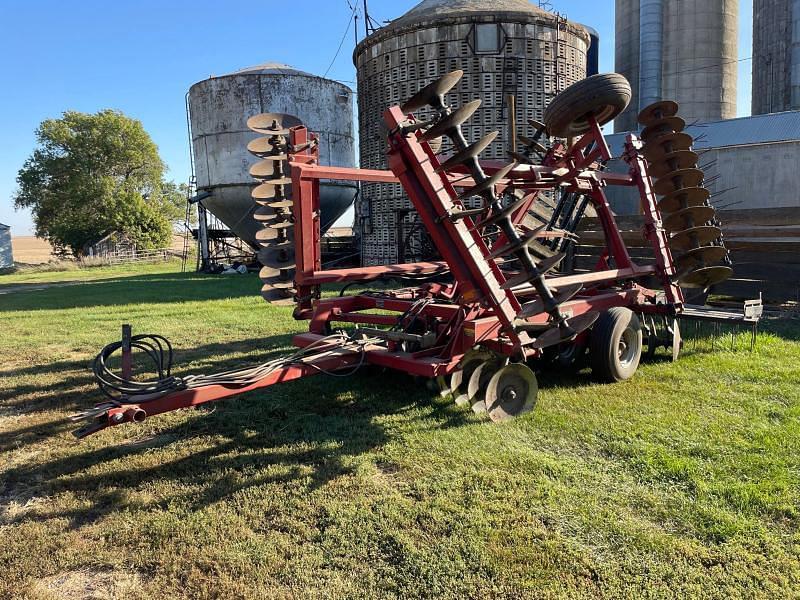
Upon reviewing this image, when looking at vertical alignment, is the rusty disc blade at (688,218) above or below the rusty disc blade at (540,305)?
above

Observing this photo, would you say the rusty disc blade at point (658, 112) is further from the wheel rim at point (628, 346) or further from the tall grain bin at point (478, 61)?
the tall grain bin at point (478, 61)

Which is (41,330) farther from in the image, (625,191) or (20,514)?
(625,191)

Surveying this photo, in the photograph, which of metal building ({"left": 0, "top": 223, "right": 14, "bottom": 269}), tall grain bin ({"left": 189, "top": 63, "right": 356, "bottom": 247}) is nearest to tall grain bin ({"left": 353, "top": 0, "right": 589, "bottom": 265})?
tall grain bin ({"left": 189, "top": 63, "right": 356, "bottom": 247})

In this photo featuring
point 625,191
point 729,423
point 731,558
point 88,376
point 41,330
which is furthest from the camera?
point 625,191

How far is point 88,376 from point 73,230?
34117 mm

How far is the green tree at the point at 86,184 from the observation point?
35.8 meters

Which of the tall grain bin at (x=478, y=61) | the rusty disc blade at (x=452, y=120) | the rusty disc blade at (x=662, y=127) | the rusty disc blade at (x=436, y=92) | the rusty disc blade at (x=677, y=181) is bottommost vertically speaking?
the rusty disc blade at (x=677, y=181)

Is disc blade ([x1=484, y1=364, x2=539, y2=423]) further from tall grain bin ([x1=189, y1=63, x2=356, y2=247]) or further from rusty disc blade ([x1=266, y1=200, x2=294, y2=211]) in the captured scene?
tall grain bin ([x1=189, y1=63, x2=356, y2=247])

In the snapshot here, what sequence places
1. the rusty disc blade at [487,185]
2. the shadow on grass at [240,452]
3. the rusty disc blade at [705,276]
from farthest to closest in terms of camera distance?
the rusty disc blade at [705,276]
the rusty disc blade at [487,185]
the shadow on grass at [240,452]

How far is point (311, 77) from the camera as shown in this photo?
19.8 metres

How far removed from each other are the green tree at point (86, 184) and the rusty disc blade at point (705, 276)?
36.2m

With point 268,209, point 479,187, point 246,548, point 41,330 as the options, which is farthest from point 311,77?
point 246,548

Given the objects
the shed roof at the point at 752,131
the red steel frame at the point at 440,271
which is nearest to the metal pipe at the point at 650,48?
the shed roof at the point at 752,131

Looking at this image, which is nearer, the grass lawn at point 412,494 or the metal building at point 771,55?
the grass lawn at point 412,494
